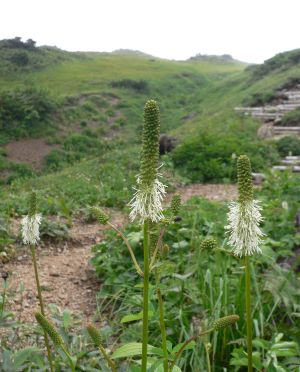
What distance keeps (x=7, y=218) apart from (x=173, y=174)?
6.32 meters

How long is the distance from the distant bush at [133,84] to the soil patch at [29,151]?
51.2ft

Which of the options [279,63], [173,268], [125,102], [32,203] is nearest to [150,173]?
[32,203]

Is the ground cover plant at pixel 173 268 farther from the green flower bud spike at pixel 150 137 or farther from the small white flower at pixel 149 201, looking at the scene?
the green flower bud spike at pixel 150 137

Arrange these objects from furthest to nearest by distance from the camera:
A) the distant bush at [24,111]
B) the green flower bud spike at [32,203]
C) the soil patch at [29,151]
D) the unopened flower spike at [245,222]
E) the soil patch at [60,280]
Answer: the distant bush at [24,111], the soil patch at [29,151], the soil patch at [60,280], the green flower bud spike at [32,203], the unopened flower spike at [245,222]

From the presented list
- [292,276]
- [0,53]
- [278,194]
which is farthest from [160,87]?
[292,276]

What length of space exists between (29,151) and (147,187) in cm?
2592

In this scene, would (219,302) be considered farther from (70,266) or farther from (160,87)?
(160,87)

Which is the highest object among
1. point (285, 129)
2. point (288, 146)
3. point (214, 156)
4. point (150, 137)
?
point (150, 137)

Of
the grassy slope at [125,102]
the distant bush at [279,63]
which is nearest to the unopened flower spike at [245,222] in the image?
the grassy slope at [125,102]

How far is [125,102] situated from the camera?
1479 inches

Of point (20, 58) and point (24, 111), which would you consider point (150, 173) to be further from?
point (20, 58)

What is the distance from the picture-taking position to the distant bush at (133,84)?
4176cm

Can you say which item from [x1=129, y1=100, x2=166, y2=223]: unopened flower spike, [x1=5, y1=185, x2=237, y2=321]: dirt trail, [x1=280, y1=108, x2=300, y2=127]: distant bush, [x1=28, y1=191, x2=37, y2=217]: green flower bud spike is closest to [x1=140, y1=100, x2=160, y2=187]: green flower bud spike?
[x1=129, y1=100, x2=166, y2=223]: unopened flower spike

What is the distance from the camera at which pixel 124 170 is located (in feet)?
46.6
